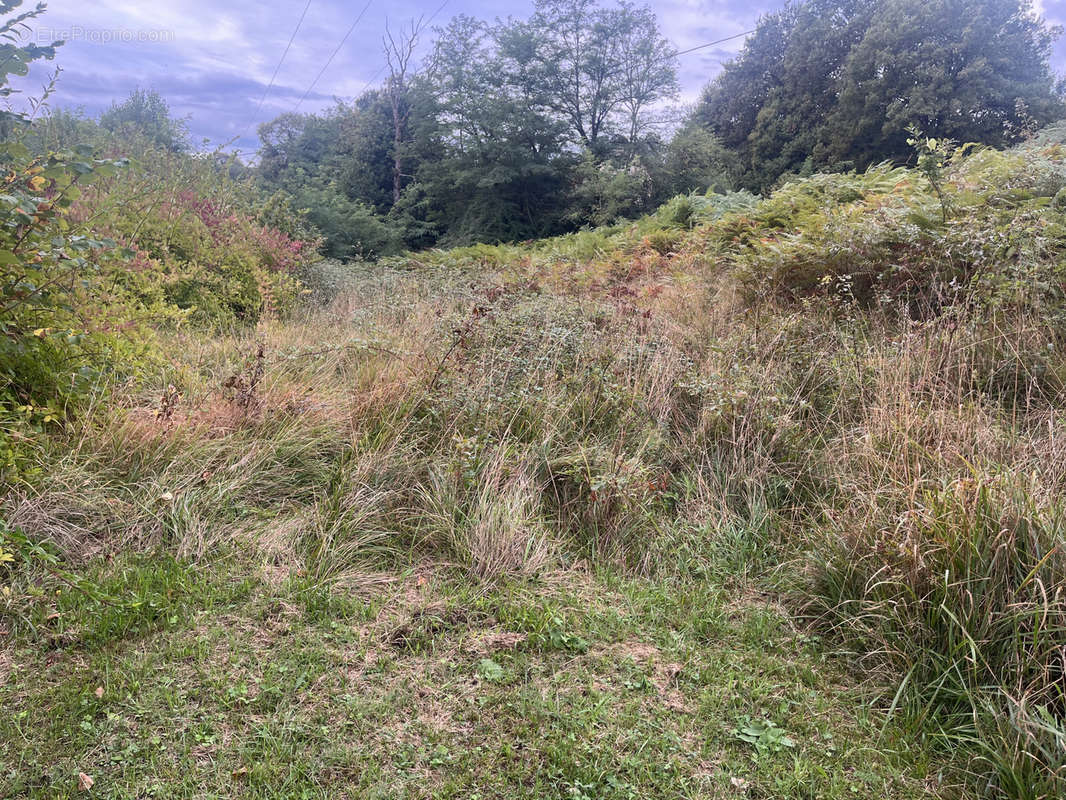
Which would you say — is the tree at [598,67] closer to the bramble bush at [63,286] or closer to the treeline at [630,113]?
the treeline at [630,113]

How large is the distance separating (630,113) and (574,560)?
22240 mm

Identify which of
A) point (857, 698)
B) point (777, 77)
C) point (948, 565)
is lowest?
point (857, 698)

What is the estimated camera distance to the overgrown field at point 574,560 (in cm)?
182

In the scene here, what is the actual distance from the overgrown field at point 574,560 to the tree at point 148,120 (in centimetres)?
1932

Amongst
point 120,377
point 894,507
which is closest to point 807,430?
point 894,507

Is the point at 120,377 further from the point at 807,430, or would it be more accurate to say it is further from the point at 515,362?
the point at 807,430

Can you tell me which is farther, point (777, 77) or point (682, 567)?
point (777, 77)

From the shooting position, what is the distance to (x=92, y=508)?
2.70m

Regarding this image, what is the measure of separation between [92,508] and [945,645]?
11.4 ft

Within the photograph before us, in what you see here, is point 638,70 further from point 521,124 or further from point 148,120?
point 148,120

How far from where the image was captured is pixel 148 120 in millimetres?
24000

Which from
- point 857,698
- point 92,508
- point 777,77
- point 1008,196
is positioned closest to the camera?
point 857,698

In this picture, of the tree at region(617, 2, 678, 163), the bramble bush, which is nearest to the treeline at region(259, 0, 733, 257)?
the tree at region(617, 2, 678, 163)

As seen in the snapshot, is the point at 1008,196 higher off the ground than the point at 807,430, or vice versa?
the point at 1008,196
